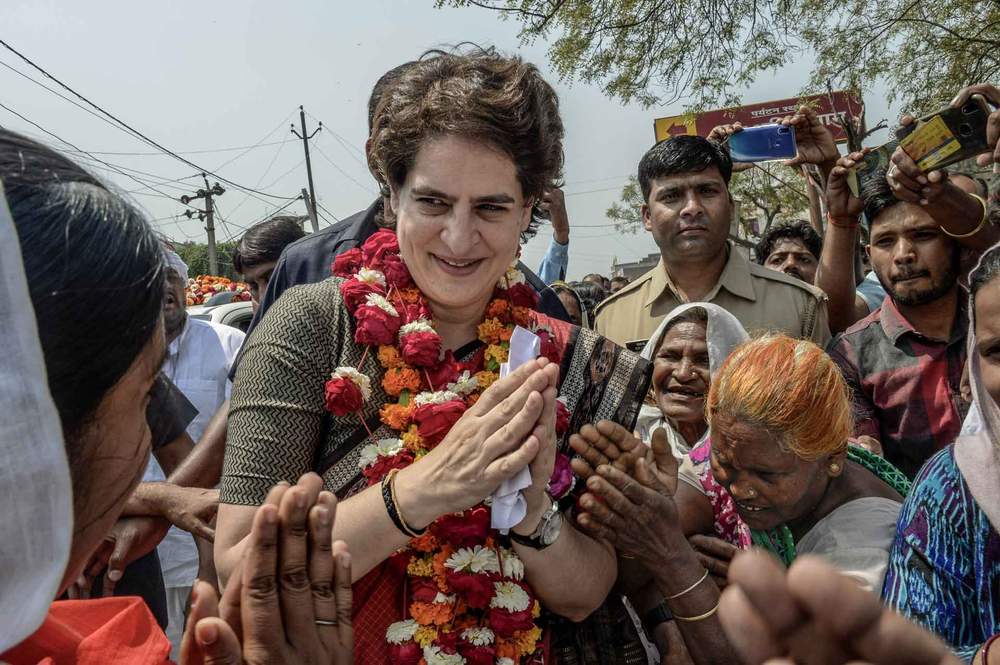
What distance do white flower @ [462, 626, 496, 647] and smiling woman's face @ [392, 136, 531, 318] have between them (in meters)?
0.87

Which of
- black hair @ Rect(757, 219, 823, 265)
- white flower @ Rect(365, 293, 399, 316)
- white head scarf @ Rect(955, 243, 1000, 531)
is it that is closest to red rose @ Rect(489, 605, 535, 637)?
white flower @ Rect(365, 293, 399, 316)

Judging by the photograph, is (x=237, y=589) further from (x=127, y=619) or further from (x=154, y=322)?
(x=154, y=322)

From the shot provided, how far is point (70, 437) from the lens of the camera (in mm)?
1049

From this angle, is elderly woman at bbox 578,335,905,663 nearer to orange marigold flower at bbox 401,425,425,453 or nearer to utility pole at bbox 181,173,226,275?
orange marigold flower at bbox 401,425,425,453

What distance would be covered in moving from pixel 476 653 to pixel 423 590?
8.4 inches

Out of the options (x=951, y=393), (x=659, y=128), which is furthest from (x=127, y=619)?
(x=659, y=128)

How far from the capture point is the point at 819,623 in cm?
90

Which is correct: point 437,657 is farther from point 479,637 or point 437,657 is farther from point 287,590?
point 287,590

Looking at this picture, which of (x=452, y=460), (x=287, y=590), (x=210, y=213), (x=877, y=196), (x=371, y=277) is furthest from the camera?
(x=210, y=213)

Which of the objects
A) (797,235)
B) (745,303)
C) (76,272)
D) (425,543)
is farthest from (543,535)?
(797,235)

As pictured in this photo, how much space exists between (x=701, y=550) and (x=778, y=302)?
1779mm

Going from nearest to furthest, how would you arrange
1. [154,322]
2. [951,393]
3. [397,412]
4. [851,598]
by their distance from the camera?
1. [851,598]
2. [154,322]
3. [397,412]
4. [951,393]

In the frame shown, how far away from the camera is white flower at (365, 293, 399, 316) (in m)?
2.17

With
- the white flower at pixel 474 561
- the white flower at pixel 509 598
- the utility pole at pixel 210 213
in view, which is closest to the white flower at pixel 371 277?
the white flower at pixel 474 561
